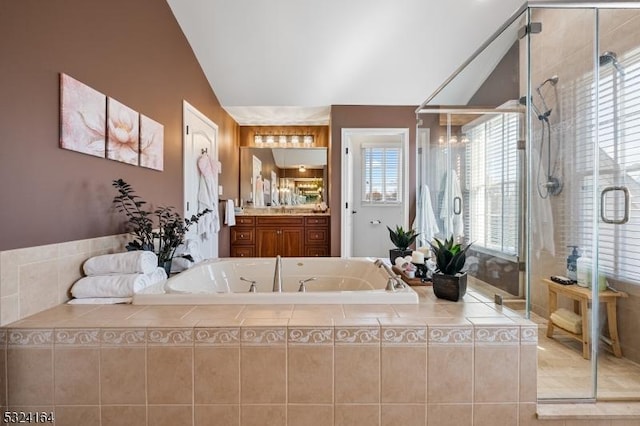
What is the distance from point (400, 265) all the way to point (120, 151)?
1.94 metres

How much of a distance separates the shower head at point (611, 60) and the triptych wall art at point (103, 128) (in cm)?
296

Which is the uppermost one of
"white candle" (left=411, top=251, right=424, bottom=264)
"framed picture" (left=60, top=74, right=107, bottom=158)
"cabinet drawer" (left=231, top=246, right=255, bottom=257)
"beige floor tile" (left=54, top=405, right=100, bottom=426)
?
"framed picture" (left=60, top=74, right=107, bottom=158)

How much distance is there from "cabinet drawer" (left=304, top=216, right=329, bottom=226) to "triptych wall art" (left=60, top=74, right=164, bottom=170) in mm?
2054

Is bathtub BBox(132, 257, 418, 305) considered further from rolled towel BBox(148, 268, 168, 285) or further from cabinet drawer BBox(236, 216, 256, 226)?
cabinet drawer BBox(236, 216, 256, 226)

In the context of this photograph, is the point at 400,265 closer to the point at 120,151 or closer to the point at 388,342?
the point at 388,342

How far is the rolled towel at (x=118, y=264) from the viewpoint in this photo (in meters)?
1.60

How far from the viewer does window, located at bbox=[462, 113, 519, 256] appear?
Result: 2324 millimetres

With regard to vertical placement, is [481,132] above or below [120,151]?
above

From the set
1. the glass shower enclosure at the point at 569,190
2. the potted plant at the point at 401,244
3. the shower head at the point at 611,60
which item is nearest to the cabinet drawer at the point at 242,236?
the potted plant at the point at 401,244

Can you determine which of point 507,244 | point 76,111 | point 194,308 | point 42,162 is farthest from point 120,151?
point 507,244

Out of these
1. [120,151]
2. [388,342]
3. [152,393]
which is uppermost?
[120,151]

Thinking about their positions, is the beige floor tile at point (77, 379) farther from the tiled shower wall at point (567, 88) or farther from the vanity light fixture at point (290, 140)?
the vanity light fixture at point (290, 140)

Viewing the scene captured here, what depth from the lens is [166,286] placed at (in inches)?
63.7

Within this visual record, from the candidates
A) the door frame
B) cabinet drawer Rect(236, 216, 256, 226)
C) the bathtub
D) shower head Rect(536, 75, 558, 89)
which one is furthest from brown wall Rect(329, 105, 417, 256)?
shower head Rect(536, 75, 558, 89)
